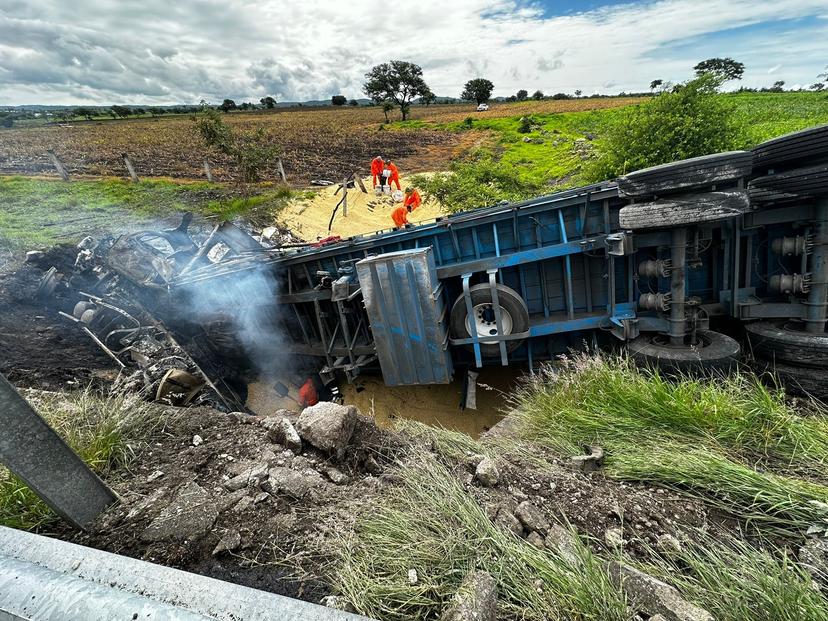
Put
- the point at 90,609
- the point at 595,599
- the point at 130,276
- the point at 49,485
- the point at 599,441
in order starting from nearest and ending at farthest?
the point at 90,609, the point at 595,599, the point at 49,485, the point at 599,441, the point at 130,276

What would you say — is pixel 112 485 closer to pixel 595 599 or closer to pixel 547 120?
pixel 595 599

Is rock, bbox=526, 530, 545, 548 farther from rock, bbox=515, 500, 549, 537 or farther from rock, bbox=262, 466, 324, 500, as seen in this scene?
rock, bbox=262, 466, 324, 500

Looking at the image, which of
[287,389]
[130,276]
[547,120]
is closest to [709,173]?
[287,389]

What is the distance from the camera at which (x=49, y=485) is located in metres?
2.08

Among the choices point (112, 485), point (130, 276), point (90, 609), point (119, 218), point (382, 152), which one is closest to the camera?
point (90, 609)

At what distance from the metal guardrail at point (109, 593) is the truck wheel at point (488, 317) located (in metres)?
3.99

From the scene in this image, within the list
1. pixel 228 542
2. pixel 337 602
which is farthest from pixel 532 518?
pixel 228 542

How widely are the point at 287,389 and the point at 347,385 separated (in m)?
1.07

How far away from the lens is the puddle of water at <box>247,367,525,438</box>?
5738 millimetres

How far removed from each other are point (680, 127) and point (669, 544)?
798 cm

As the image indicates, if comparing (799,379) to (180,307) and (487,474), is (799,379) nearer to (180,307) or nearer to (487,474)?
(487,474)

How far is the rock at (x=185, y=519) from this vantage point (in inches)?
87.2

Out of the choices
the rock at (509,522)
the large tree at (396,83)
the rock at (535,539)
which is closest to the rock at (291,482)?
the rock at (509,522)

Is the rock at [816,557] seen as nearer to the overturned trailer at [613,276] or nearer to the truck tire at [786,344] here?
the overturned trailer at [613,276]
